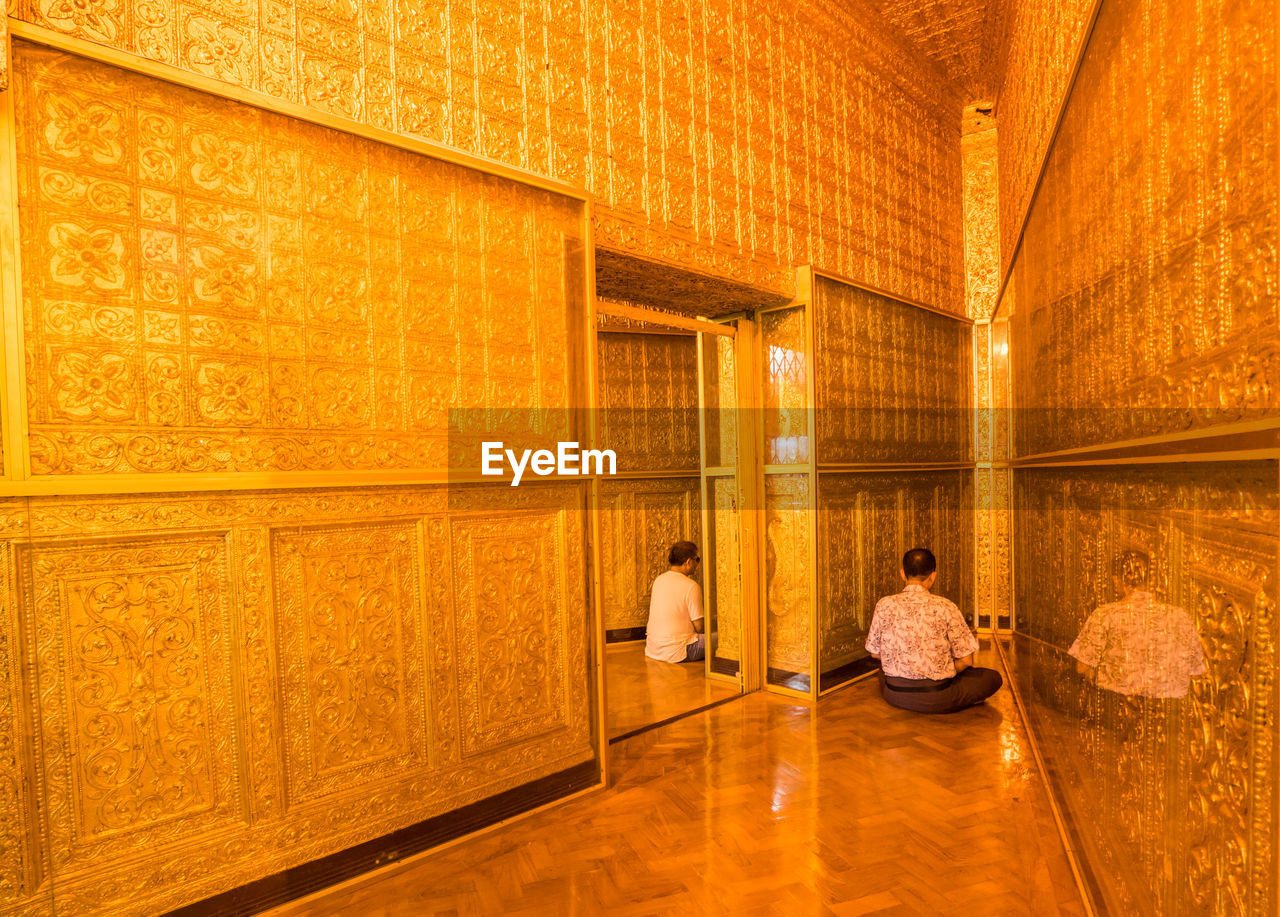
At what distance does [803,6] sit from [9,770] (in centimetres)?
562

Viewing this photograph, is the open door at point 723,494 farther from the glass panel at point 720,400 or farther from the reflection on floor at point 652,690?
the reflection on floor at point 652,690

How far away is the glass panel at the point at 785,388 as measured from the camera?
482cm

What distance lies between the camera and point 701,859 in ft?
9.00

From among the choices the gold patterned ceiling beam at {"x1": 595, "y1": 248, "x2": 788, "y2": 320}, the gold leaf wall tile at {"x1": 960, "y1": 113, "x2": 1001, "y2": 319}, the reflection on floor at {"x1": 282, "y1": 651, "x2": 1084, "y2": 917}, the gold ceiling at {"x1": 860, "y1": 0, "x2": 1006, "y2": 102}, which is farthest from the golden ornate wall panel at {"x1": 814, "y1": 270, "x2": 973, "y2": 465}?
the gold ceiling at {"x1": 860, "y1": 0, "x2": 1006, "y2": 102}

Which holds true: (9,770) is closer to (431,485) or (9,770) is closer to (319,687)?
(319,687)

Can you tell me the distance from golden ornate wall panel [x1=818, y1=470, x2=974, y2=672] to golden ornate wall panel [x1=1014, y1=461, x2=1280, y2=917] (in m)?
2.35

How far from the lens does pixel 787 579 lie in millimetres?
4984

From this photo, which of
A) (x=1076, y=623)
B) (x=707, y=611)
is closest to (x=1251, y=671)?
(x=1076, y=623)

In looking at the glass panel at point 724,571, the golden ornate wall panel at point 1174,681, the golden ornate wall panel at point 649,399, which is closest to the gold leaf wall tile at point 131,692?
the golden ornate wall panel at point 1174,681

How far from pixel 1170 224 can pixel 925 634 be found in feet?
10.6

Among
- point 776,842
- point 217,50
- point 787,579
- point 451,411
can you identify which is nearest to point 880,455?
point 787,579

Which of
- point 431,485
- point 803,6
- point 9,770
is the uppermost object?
point 803,6

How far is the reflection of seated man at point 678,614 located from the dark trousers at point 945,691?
1639mm

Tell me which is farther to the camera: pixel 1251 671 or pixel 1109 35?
pixel 1109 35
